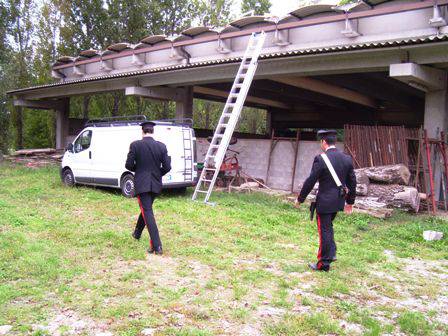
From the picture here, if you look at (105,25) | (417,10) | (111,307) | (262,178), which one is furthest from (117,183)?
(105,25)

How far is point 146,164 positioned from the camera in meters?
6.37

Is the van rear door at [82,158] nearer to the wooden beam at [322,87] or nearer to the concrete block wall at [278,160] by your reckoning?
the concrete block wall at [278,160]

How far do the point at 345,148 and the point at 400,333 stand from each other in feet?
28.0

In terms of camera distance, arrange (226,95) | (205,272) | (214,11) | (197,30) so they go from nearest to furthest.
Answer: (205,272) < (197,30) < (226,95) < (214,11)

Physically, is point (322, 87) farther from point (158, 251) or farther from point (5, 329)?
point (5, 329)

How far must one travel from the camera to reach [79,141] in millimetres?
13070

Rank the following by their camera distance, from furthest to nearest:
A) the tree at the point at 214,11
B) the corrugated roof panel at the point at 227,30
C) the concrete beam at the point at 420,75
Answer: the tree at the point at 214,11, the corrugated roof panel at the point at 227,30, the concrete beam at the point at 420,75

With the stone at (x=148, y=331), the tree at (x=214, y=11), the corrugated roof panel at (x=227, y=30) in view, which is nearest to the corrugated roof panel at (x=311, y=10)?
the corrugated roof panel at (x=227, y=30)

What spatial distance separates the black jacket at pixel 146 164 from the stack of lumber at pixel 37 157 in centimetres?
1525

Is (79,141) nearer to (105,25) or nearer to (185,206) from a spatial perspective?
(185,206)

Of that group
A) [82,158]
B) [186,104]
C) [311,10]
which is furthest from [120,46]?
[311,10]

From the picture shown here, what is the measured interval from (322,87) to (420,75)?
6244mm

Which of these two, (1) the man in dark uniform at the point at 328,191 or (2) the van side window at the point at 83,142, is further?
(2) the van side window at the point at 83,142

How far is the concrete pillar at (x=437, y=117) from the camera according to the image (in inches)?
470
